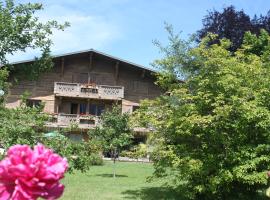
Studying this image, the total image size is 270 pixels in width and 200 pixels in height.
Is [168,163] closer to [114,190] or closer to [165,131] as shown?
[165,131]

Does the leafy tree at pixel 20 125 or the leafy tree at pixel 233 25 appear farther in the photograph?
the leafy tree at pixel 233 25

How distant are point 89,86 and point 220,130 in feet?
106

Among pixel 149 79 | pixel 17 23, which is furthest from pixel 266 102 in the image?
pixel 149 79

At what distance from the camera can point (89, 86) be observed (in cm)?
4659

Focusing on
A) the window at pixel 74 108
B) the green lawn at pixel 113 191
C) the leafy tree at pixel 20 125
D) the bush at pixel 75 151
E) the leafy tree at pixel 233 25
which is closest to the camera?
the leafy tree at pixel 20 125

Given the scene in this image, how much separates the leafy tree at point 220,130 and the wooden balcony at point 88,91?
30137 mm

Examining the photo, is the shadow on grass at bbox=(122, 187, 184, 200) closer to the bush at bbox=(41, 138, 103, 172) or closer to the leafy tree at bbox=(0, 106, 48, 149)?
the bush at bbox=(41, 138, 103, 172)

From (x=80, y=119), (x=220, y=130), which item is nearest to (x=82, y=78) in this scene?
(x=80, y=119)

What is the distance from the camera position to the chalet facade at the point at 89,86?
46250 millimetres

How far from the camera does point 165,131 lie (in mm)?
16734

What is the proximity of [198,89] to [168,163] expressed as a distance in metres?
2.49

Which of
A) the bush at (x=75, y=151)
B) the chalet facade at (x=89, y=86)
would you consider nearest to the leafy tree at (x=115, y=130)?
the chalet facade at (x=89, y=86)

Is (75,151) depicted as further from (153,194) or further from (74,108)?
(74,108)

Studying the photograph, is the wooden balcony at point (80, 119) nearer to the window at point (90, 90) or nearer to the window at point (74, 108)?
the window at point (74, 108)
